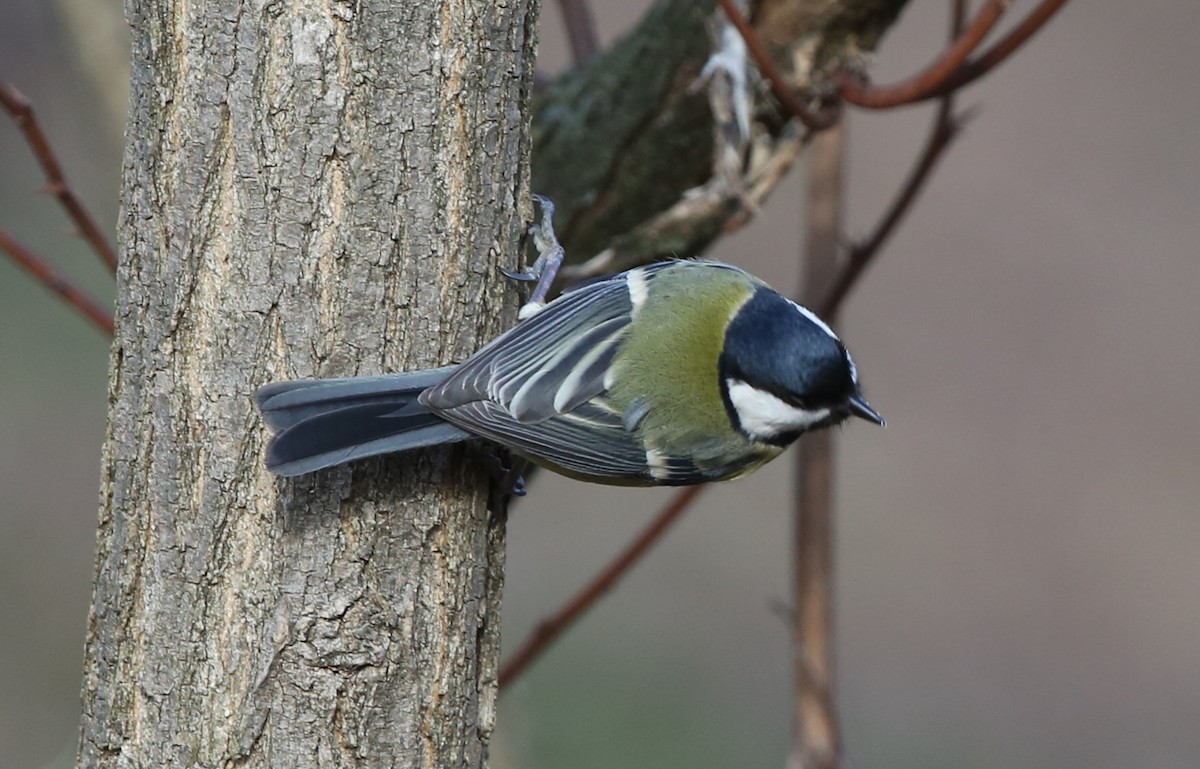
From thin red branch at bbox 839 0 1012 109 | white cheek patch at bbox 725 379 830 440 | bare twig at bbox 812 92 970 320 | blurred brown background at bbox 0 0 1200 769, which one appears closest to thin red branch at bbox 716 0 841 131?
thin red branch at bbox 839 0 1012 109

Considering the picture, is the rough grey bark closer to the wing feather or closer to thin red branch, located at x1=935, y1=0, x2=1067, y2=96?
the wing feather

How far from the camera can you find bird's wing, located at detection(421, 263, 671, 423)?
175 centimetres

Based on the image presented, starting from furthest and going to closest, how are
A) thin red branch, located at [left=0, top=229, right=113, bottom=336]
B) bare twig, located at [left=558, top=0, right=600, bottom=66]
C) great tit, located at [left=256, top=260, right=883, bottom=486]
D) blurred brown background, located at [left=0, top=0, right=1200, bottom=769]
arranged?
blurred brown background, located at [left=0, top=0, right=1200, bottom=769]
bare twig, located at [left=558, top=0, right=600, bottom=66]
thin red branch, located at [left=0, top=229, right=113, bottom=336]
great tit, located at [left=256, top=260, right=883, bottom=486]

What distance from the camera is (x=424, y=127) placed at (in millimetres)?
1647

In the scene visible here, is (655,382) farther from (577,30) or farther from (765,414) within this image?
(577,30)

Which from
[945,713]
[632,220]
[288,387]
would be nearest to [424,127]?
[288,387]

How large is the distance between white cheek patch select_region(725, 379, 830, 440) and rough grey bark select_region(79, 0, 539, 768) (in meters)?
0.68

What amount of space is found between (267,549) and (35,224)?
26.4ft

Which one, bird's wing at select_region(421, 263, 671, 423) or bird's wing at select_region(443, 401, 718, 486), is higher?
bird's wing at select_region(421, 263, 671, 423)

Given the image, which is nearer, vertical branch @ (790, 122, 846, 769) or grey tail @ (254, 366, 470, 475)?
grey tail @ (254, 366, 470, 475)

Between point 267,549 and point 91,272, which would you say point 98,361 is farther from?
point 267,549

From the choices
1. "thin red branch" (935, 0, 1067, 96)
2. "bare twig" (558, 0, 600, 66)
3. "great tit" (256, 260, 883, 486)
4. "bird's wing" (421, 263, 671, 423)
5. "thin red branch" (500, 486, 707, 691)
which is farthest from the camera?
"bare twig" (558, 0, 600, 66)

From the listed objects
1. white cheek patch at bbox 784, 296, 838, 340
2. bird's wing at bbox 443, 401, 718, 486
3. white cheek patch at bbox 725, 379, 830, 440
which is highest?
white cheek patch at bbox 784, 296, 838, 340

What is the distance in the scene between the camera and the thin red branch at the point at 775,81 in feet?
6.94
